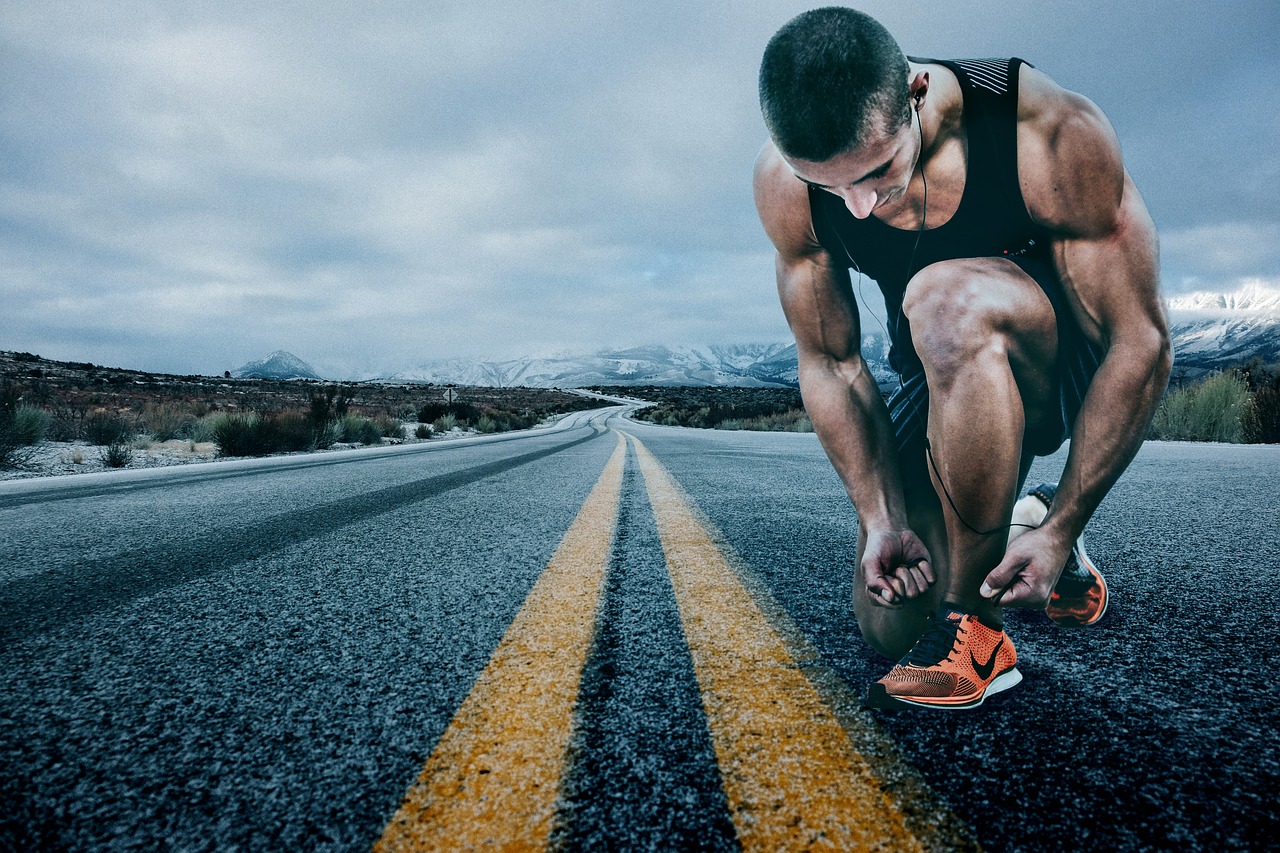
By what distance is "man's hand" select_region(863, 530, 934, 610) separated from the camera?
3.78 ft

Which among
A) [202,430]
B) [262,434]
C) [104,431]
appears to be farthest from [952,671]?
[202,430]

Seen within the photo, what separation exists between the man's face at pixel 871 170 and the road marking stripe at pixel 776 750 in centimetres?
92

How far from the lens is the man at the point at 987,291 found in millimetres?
1123

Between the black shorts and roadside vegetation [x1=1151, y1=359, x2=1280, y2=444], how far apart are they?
7.78 meters

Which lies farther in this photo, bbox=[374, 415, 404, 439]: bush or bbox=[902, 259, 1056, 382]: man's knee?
bbox=[374, 415, 404, 439]: bush

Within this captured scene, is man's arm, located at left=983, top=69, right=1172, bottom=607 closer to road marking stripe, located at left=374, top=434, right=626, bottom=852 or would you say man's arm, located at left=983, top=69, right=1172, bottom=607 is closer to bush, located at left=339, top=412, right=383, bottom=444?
road marking stripe, located at left=374, top=434, right=626, bottom=852

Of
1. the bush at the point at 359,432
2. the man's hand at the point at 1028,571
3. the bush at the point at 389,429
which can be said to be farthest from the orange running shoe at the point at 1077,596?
the bush at the point at 389,429

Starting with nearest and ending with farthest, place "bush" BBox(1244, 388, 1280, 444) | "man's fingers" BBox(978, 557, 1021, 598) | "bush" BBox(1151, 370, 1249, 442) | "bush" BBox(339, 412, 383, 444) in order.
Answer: "man's fingers" BBox(978, 557, 1021, 598) → "bush" BBox(1244, 388, 1280, 444) → "bush" BBox(1151, 370, 1249, 442) → "bush" BBox(339, 412, 383, 444)

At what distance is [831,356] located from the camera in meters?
1.59

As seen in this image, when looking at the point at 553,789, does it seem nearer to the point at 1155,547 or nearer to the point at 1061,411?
the point at 1061,411

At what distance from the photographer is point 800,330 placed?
5.36 feet

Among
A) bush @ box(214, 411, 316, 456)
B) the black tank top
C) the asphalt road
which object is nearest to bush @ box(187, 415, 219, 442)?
bush @ box(214, 411, 316, 456)

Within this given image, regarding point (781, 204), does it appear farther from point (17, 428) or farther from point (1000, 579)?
point (17, 428)

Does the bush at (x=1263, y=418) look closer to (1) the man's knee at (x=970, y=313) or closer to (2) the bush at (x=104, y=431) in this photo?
(1) the man's knee at (x=970, y=313)
